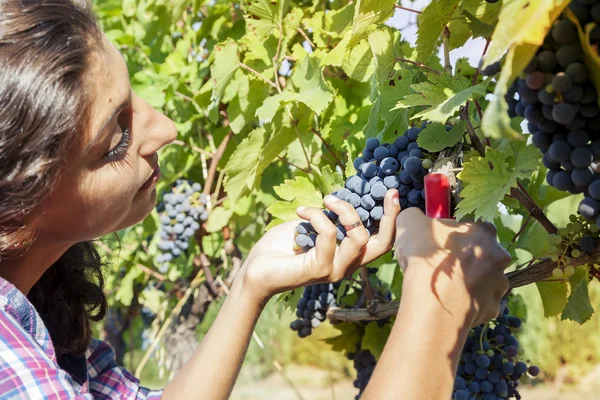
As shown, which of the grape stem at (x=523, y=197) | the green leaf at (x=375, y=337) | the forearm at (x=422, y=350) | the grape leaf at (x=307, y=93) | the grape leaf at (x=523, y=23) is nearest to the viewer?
the grape leaf at (x=523, y=23)

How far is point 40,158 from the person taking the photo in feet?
3.43

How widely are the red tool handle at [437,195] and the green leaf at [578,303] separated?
35 centimetres

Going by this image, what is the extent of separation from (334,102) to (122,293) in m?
1.62

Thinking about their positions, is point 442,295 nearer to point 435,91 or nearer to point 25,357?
point 435,91

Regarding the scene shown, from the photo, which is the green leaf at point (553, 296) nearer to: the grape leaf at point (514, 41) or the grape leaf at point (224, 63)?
the grape leaf at point (514, 41)

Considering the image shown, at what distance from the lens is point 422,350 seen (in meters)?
0.87

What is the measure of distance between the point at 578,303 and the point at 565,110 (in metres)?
0.61

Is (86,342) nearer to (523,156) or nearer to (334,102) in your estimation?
(334,102)

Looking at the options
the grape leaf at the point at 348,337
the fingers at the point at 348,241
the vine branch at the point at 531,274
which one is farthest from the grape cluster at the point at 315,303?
the fingers at the point at 348,241

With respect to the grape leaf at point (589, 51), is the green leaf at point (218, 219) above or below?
below

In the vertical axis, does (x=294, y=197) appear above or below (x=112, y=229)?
below

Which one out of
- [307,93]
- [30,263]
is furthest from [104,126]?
[307,93]

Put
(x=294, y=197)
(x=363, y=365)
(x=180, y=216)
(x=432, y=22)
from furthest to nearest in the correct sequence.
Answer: (x=180, y=216)
(x=363, y=365)
(x=294, y=197)
(x=432, y=22)

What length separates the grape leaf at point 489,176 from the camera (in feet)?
2.91
